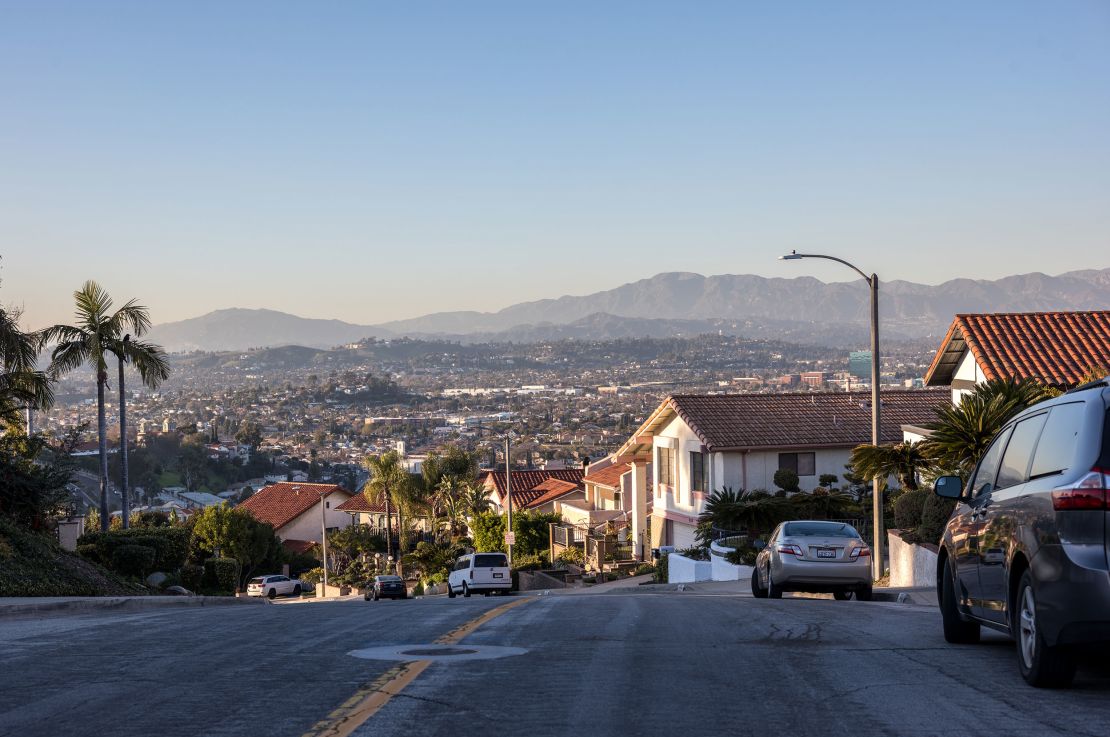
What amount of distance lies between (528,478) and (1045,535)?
65.1 metres

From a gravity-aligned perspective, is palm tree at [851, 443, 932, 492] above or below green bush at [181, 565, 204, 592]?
above

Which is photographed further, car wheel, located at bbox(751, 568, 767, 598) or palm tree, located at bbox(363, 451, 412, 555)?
palm tree, located at bbox(363, 451, 412, 555)

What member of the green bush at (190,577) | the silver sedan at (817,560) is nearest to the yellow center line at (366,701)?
the silver sedan at (817,560)

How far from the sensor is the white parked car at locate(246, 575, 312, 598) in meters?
61.0

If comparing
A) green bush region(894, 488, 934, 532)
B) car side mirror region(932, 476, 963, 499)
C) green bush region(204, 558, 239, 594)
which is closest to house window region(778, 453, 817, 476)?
green bush region(894, 488, 934, 532)

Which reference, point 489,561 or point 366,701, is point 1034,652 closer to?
point 366,701

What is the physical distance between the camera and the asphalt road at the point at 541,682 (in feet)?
26.3

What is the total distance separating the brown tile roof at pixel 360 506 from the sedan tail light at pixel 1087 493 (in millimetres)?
72813

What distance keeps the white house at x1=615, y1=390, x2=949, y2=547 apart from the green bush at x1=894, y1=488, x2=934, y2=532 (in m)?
14.7

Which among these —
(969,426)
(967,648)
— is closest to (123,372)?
(969,426)

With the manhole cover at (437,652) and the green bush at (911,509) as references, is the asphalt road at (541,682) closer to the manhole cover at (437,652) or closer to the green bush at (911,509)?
the manhole cover at (437,652)

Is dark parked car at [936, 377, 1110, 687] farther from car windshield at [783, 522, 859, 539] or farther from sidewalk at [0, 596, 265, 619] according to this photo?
sidewalk at [0, 596, 265, 619]

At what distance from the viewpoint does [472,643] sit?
40.7 feet

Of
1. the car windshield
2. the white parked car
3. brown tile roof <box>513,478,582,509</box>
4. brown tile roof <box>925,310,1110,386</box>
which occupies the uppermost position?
brown tile roof <box>925,310,1110,386</box>
